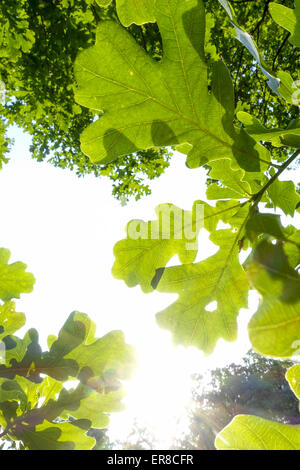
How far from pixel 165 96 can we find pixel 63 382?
114cm

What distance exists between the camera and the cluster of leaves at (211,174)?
2.09 feet

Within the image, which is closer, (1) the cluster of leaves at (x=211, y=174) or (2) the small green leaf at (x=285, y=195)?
(1) the cluster of leaves at (x=211, y=174)

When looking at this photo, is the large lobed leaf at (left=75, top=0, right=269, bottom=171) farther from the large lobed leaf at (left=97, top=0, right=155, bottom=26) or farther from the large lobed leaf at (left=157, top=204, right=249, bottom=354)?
the large lobed leaf at (left=157, top=204, right=249, bottom=354)

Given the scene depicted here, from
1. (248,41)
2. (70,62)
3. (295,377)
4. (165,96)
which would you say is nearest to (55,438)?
(295,377)

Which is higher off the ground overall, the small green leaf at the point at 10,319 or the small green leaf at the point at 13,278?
the small green leaf at the point at 13,278

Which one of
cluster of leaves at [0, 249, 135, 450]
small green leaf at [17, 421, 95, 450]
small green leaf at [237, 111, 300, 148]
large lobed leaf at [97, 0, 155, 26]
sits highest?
large lobed leaf at [97, 0, 155, 26]

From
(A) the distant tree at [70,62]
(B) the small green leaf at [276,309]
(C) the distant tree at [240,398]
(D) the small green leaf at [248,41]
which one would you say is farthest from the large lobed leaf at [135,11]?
(C) the distant tree at [240,398]

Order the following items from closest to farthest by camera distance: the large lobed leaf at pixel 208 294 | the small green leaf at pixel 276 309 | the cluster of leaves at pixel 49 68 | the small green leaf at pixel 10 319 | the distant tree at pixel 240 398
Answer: the small green leaf at pixel 276 309 < the large lobed leaf at pixel 208 294 < the small green leaf at pixel 10 319 < the cluster of leaves at pixel 49 68 < the distant tree at pixel 240 398

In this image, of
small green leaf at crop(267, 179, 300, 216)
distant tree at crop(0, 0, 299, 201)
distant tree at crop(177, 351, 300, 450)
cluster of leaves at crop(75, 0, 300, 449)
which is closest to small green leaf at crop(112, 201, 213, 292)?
cluster of leaves at crop(75, 0, 300, 449)

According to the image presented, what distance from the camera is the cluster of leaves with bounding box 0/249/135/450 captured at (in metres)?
1.27

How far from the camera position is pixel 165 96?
1.06 meters

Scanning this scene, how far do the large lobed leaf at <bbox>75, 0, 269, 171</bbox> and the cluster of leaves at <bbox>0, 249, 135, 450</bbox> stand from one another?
2.37 feet

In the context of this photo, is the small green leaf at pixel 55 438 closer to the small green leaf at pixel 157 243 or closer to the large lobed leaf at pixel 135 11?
the small green leaf at pixel 157 243
